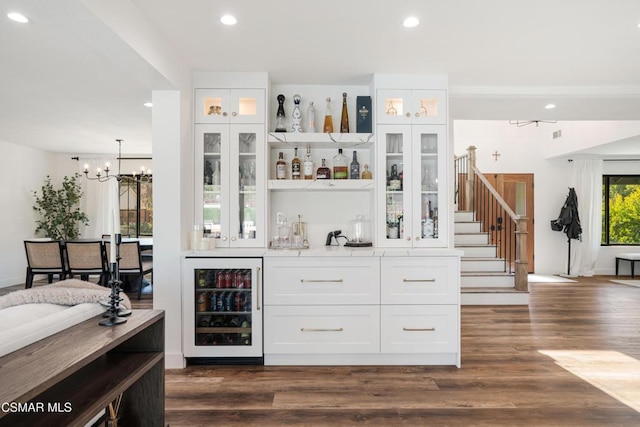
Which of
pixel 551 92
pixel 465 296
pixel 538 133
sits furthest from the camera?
pixel 538 133

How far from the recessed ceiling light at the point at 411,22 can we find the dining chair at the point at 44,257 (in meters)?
5.37

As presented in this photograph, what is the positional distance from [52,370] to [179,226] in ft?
6.27

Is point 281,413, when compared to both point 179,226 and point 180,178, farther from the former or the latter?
point 180,178

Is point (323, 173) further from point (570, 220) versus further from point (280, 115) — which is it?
point (570, 220)

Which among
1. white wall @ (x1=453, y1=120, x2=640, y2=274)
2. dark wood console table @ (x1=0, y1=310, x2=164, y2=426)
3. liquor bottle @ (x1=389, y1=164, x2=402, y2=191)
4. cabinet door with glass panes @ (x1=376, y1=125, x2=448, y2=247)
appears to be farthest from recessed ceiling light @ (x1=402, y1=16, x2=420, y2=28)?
white wall @ (x1=453, y1=120, x2=640, y2=274)

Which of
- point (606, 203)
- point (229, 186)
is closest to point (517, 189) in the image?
point (606, 203)

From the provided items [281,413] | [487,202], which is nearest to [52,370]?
[281,413]

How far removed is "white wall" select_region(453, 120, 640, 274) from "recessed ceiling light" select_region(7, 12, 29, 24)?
7079mm

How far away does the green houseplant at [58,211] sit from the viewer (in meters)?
6.93

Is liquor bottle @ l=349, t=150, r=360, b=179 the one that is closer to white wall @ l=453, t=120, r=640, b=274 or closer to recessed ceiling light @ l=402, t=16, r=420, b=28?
recessed ceiling light @ l=402, t=16, r=420, b=28

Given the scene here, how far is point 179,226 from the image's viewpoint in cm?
293

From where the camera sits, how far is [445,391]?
2520 millimetres

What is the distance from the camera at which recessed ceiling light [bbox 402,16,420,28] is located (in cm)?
236

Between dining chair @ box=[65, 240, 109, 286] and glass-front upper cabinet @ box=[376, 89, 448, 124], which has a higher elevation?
glass-front upper cabinet @ box=[376, 89, 448, 124]
